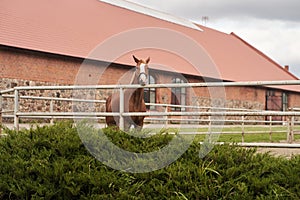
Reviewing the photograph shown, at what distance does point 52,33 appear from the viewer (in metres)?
26.7

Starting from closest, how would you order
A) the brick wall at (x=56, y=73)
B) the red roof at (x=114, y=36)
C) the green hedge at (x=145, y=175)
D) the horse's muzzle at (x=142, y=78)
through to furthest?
the green hedge at (x=145, y=175) → the horse's muzzle at (x=142, y=78) → the brick wall at (x=56, y=73) → the red roof at (x=114, y=36)

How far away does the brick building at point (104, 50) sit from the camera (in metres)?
24.5

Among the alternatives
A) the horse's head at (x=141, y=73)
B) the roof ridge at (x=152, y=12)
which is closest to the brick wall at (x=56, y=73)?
the roof ridge at (x=152, y=12)

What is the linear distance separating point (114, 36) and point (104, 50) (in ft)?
7.36

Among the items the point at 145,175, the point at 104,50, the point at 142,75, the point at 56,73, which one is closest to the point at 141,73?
the point at 142,75

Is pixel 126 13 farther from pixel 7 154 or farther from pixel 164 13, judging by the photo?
pixel 7 154

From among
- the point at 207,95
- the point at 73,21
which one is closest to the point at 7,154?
the point at 73,21

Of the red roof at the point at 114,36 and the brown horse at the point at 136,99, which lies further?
the red roof at the point at 114,36

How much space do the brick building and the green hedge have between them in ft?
56.7

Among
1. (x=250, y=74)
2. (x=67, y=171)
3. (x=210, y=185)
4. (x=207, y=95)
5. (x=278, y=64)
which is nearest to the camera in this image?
(x=210, y=185)

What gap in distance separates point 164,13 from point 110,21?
508 inches

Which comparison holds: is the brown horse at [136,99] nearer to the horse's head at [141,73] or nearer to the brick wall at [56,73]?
the horse's head at [141,73]

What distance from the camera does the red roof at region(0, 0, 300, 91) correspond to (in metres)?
25.6

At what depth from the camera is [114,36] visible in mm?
29891
